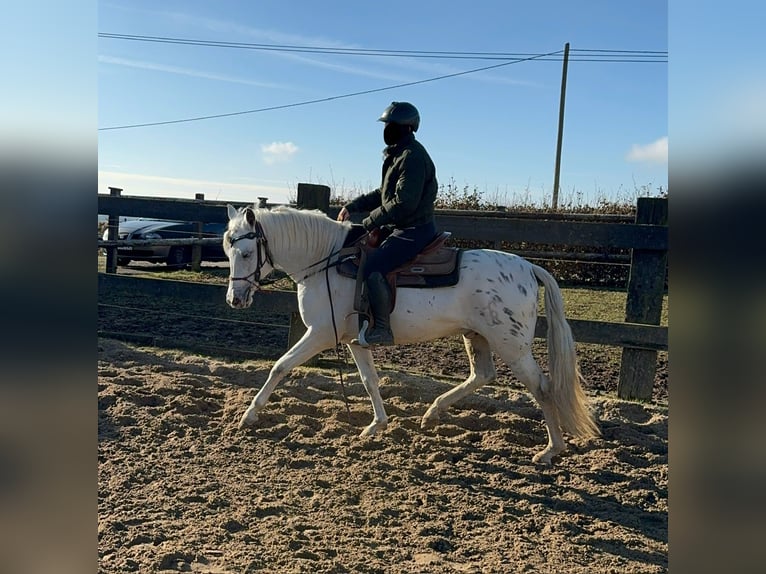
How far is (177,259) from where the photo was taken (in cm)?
1302

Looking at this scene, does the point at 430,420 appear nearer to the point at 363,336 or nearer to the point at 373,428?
the point at 373,428

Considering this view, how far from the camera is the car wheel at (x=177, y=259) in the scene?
1291cm

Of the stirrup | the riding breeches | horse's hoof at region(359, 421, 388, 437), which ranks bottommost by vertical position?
horse's hoof at region(359, 421, 388, 437)

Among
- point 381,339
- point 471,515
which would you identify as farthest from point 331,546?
point 381,339

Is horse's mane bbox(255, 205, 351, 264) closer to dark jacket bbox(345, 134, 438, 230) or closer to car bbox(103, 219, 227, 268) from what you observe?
dark jacket bbox(345, 134, 438, 230)

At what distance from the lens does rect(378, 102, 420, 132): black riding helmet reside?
428 centimetres

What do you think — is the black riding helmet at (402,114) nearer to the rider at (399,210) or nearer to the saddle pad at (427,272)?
the rider at (399,210)

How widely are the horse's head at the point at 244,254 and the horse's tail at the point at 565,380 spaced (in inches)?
81.0

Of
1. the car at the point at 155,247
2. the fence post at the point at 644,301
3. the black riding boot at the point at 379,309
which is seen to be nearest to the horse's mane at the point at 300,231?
the black riding boot at the point at 379,309

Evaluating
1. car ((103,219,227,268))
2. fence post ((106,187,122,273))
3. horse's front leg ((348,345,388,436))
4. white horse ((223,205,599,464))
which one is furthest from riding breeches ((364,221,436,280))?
car ((103,219,227,268))

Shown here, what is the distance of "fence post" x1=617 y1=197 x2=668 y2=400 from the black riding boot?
222 cm
